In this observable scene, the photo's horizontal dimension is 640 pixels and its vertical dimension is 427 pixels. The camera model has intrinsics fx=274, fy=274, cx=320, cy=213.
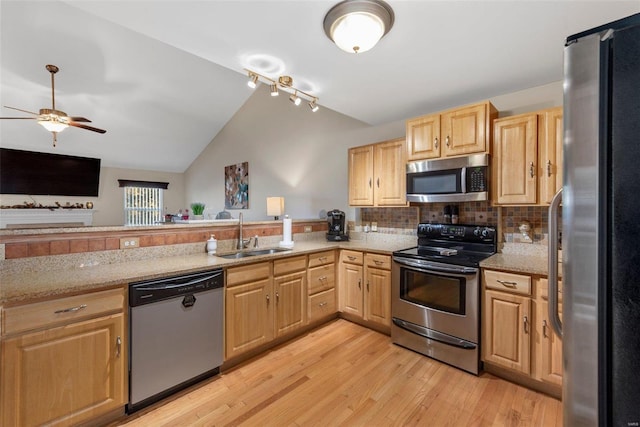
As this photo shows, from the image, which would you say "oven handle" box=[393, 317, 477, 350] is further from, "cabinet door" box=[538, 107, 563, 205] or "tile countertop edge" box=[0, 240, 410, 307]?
"tile countertop edge" box=[0, 240, 410, 307]

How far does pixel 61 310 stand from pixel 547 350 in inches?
120

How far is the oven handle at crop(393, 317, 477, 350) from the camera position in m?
2.22

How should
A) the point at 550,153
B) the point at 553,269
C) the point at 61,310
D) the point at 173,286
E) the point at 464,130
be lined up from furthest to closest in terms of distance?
1. the point at 464,130
2. the point at 550,153
3. the point at 173,286
4. the point at 61,310
5. the point at 553,269

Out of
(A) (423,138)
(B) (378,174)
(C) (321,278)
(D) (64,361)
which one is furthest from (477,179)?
(D) (64,361)

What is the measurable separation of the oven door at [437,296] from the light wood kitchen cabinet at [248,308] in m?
1.22

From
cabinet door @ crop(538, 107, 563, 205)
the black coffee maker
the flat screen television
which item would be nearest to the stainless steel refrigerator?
cabinet door @ crop(538, 107, 563, 205)

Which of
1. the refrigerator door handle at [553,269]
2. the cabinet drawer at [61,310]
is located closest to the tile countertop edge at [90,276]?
the cabinet drawer at [61,310]

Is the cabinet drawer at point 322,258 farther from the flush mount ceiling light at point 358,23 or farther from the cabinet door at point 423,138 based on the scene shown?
the flush mount ceiling light at point 358,23

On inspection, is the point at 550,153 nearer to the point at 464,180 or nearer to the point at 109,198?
the point at 464,180

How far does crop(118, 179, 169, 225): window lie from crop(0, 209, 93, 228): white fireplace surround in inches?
32.3

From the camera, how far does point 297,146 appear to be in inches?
181

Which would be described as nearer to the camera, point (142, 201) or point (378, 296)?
point (378, 296)

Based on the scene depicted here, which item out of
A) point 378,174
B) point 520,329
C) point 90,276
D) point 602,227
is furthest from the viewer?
point 378,174

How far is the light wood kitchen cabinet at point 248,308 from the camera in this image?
7.27 ft
